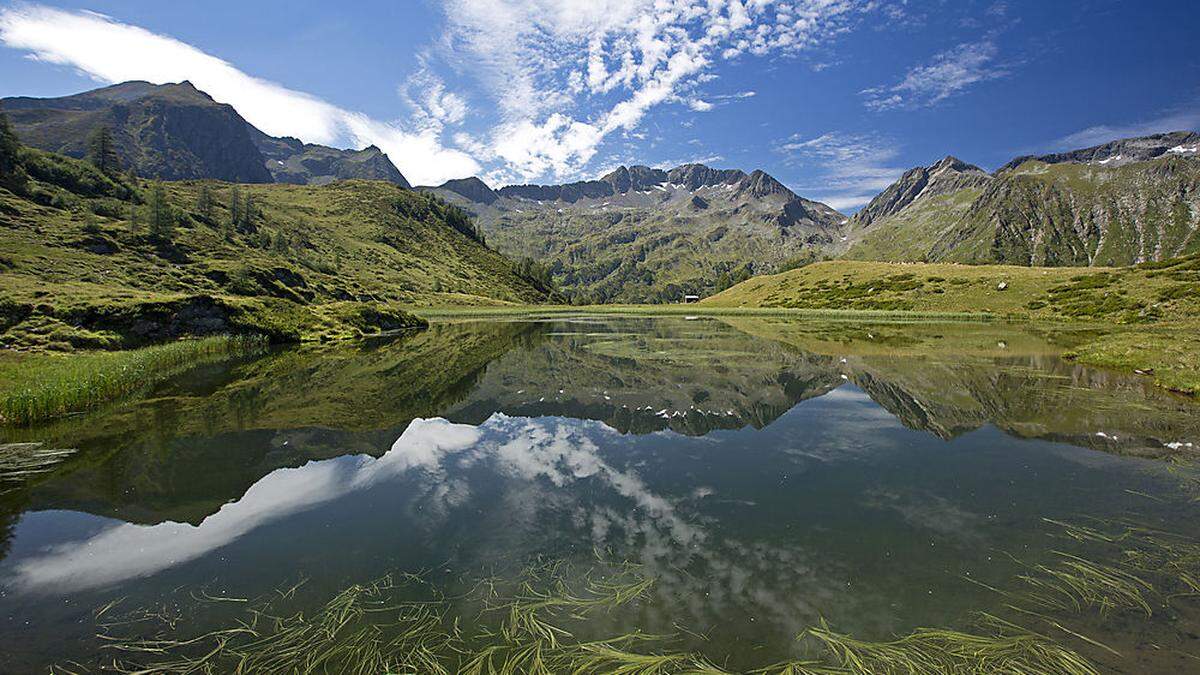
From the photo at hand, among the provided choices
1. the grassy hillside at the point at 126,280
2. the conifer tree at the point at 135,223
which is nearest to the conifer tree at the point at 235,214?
the grassy hillside at the point at 126,280

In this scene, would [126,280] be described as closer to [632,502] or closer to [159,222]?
[159,222]

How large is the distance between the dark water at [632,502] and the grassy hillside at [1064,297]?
9.41 m

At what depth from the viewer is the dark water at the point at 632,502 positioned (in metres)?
8.93

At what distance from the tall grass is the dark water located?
184 cm

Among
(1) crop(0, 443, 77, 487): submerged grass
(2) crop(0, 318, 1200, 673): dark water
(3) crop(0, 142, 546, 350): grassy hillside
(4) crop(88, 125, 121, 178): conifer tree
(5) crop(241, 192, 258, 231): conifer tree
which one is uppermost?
(4) crop(88, 125, 121, 178): conifer tree

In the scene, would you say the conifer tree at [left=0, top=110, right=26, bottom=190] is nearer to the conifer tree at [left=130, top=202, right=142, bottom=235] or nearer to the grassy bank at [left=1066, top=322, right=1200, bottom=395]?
the conifer tree at [left=130, top=202, right=142, bottom=235]

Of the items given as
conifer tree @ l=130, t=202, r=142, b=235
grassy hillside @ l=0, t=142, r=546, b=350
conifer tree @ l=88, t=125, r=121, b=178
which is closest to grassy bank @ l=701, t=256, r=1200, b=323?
grassy hillside @ l=0, t=142, r=546, b=350

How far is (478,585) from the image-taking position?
32.3ft

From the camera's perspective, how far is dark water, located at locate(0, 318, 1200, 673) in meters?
8.93

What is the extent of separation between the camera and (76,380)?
84.6 feet

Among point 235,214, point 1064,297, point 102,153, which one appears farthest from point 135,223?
point 1064,297

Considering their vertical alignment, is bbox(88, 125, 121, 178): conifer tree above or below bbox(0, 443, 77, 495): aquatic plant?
above

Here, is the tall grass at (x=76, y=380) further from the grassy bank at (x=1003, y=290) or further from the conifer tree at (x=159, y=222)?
the grassy bank at (x=1003, y=290)

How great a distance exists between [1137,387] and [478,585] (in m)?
41.0
